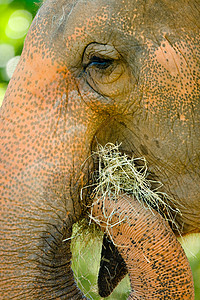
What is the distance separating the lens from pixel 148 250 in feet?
5.40

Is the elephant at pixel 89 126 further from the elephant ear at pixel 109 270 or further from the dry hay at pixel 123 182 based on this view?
the elephant ear at pixel 109 270

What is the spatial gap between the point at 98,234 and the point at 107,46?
84cm

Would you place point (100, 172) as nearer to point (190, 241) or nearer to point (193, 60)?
point (193, 60)

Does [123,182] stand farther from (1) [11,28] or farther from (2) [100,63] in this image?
(1) [11,28]

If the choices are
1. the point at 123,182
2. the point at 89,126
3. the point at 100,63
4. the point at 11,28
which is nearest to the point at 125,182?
the point at 123,182

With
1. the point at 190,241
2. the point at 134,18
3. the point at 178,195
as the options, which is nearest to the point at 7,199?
the point at 178,195

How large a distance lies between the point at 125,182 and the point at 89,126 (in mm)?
270

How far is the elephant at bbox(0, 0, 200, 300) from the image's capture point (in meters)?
1.64

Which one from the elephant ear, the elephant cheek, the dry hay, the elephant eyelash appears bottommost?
the elephant ear

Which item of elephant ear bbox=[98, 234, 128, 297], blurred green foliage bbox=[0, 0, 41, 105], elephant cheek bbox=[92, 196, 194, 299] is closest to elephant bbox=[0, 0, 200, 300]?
elephant cheek bbox=[92, 196, 194, 299]

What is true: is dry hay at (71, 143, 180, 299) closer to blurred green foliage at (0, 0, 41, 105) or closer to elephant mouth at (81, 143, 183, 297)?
elephant mouth at (81, 143, 183, 297)

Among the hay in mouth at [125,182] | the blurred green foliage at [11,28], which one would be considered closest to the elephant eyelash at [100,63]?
the hay in mouth at [125,182]

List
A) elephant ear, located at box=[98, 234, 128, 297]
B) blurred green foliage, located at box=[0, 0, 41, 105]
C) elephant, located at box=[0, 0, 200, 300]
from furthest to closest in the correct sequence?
blurred green foliage, located at box=[0, 0, 41, 105] < elephant ear, located at box=[98, 234, 128, 297] < elephant, located at box=[0, 0, 200, 300]

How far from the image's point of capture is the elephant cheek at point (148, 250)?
1641 millimetres
